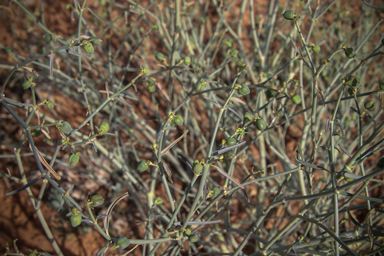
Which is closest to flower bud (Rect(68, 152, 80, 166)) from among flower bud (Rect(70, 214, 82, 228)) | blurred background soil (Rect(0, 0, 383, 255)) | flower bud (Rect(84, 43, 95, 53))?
flower bud (Rect(70, 214, 82, 228))

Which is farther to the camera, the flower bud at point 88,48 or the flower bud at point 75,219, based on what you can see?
the flower bud at point 88,48

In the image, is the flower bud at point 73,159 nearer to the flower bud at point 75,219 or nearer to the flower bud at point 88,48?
the flower bud at point 75,219

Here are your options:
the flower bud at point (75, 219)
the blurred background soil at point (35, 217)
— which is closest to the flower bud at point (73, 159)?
the flower bud at point (75, 219)

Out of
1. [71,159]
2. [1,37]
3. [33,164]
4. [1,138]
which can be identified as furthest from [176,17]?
[1,37]

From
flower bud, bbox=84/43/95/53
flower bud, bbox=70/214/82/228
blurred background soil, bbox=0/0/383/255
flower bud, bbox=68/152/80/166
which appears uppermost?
flower bud, bbox=84/43/95/53

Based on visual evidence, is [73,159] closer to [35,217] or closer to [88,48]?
[88,48]

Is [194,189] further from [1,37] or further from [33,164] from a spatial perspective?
[1,37]

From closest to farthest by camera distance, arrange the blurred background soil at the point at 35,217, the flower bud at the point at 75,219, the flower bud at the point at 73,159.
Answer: the flower bud at the point at 75,219 < the flower bud at the point at 73,159 < the blurred background soil at the point at 35,217

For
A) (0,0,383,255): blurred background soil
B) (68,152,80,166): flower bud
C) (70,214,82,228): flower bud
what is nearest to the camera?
(70,214,82,228): flower bud

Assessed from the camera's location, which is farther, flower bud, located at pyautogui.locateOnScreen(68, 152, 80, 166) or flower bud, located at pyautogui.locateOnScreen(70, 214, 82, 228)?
flower bud, located at pyautogui.locateOnScreen(68, 152, 80, 166)

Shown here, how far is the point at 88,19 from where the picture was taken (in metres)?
2.91

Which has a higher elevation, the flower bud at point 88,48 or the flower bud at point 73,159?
the flower bud at point 88,48

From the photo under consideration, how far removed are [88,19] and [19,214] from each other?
214 cm

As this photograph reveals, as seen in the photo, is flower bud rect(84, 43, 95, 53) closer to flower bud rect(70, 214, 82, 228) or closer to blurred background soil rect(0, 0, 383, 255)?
flower bud rect(70, 214, 82, 228)
